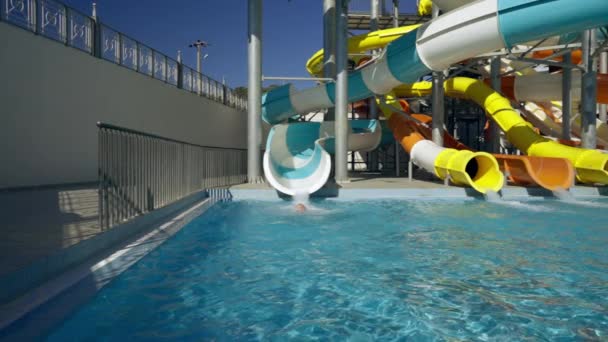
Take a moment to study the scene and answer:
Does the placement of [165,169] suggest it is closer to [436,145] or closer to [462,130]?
[436,145]

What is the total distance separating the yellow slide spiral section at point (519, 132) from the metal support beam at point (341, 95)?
3.62m

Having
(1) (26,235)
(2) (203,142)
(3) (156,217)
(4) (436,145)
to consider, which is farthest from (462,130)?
(1) (26,235)

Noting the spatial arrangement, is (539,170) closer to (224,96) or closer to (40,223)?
(40,223)

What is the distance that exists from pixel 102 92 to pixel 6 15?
2189mm

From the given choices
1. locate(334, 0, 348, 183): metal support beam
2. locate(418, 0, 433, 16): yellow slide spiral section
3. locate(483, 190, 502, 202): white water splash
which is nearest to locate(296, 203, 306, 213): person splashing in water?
locate(334, 0, 348, 183): metal support beam

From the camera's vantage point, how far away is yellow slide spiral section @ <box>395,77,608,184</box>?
7668mm

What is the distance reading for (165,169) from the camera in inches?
202

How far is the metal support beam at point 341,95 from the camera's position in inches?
343

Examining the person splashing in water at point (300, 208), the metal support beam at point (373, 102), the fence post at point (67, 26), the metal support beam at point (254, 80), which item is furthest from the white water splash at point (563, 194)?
the fence post at point (67, 26)

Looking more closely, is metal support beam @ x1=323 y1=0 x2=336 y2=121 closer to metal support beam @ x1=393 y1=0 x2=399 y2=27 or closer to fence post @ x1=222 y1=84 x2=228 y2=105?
metal support beam @ x1=393 y1=0 x2=399 y2=27

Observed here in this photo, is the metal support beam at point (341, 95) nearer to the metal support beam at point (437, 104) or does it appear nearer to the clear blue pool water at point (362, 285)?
the metal support beam at point (437, 104)

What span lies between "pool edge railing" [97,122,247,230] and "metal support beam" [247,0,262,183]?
1.81 metres

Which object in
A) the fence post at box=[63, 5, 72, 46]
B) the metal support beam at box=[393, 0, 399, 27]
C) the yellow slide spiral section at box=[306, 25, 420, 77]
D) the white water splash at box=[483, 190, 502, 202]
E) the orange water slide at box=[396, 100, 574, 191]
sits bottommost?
the white water splash at box=[483, 190, 502, 202]

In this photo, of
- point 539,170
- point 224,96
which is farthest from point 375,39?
point 224,96
